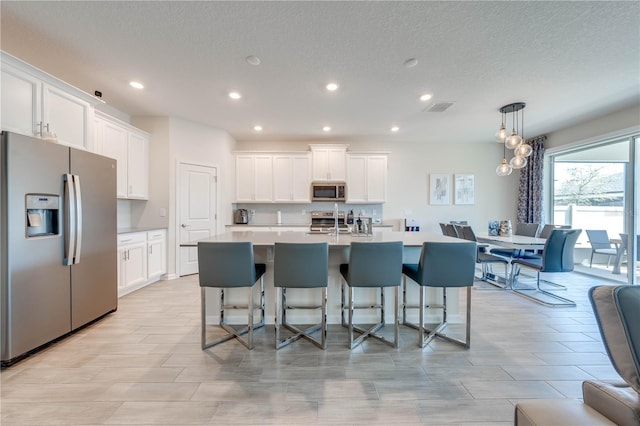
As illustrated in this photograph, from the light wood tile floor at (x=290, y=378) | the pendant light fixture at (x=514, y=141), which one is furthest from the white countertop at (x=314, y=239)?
the pendant light fixture at (x=514, y=141)

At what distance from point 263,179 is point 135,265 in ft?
8.76

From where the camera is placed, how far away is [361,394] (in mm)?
1732

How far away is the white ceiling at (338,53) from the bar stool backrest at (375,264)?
5.87 ft

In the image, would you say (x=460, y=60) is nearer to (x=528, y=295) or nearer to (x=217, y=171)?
(x=528, y=295)

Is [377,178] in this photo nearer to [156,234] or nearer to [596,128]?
[596,128]

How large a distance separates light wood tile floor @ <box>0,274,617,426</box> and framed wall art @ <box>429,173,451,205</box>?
349 centimetres

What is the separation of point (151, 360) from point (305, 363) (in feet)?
4.02

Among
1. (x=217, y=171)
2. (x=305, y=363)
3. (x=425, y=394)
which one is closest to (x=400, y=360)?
(x=425, y=394)

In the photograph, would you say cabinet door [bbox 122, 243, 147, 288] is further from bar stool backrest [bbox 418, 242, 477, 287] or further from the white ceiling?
bar stool backrest [bbox 418, 242, 477, 287]

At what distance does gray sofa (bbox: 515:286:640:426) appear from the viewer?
2.55 feet

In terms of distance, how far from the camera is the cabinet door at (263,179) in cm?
544

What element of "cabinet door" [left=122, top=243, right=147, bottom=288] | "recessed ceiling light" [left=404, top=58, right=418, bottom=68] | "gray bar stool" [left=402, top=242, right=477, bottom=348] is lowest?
"cabinet door" [left=122, top=243, right=147, bottom=288]

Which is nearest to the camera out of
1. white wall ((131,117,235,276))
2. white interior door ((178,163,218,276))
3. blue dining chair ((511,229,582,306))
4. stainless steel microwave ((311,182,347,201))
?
blue dining chair ((511,229,582,306))

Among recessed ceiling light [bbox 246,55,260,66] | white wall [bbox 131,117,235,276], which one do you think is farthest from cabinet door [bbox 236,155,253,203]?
recessed ceiling light [bbox 246,55,260,66]
